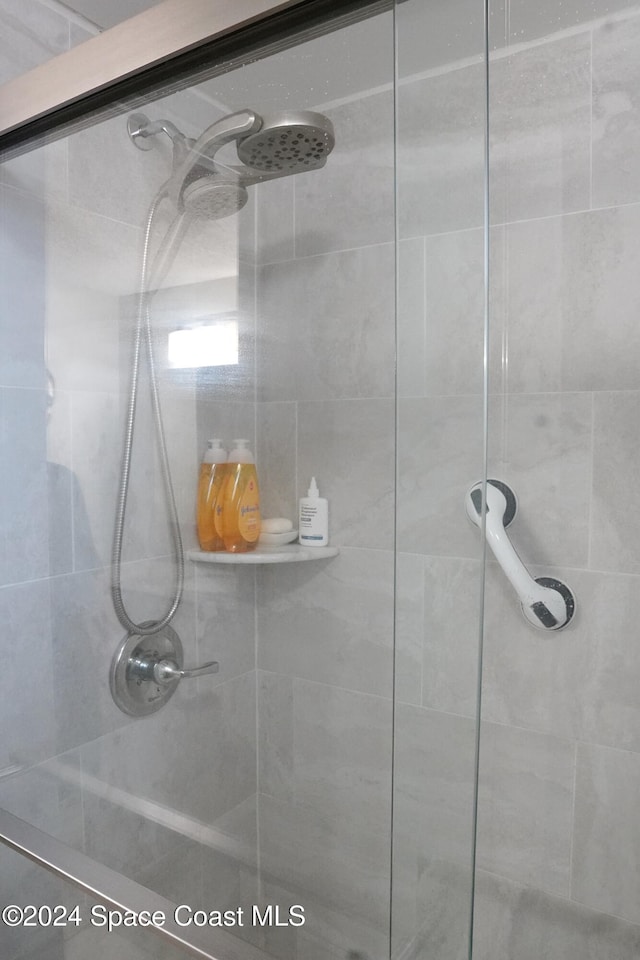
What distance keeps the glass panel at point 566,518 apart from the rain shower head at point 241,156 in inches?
16.5

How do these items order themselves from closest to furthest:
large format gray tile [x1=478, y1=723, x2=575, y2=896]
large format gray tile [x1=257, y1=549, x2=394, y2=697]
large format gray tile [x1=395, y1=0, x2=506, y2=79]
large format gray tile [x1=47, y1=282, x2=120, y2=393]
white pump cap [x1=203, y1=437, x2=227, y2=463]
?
large format gray tile [x1=395, y1=0, x2=506, y2=79], large format gray tile [x1=257, y1=549, x2=394, y2=697], white pump cap [x1=203, y1=437, x2=227, y2=463], large format gray tile [x1=47, y1=282, x2=120, y2=393], large format gray tile [x1=478, y1=723, x2=575, y2=896]

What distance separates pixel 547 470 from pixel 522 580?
192 mm

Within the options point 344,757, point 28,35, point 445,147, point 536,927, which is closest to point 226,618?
point 344,757

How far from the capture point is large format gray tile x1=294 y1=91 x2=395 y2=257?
0.64 m

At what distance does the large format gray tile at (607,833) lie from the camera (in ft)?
3.52

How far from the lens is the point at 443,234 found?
60 cm

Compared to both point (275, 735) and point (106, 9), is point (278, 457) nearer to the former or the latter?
point (275, 735)

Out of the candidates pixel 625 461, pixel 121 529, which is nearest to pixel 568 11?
pixel 625 461

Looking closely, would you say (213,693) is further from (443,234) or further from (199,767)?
(443,234)

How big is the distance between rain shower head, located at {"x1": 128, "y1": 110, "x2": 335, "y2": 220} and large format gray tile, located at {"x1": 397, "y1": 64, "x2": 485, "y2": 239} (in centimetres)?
11

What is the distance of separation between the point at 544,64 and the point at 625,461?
1.97ft

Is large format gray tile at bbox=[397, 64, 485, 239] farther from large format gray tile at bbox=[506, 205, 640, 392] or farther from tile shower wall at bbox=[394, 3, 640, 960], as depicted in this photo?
large format gray tile at bbox=[506, 205, 640, 392]

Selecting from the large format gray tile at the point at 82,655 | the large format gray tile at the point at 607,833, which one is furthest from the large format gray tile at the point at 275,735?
the large format gray tile at the point at 607,833

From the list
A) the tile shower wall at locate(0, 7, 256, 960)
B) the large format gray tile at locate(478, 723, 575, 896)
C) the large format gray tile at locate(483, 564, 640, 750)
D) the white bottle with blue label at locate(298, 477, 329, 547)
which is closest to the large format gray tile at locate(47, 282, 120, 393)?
the tile shower wall at locate(0, 7, 256, 960)
